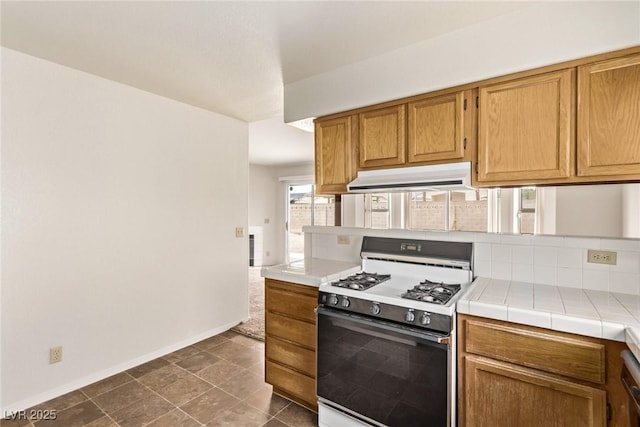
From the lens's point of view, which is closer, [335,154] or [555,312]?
[555,312]

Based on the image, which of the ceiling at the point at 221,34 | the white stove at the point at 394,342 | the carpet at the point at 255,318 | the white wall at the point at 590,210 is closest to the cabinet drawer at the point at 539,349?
the white stove at the point at 394,342

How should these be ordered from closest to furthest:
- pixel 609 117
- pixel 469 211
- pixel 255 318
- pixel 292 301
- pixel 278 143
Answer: pixel 609 117 < pixel 292 301 < pixel 255 318 < pixel 469 211 < pixel 278 143

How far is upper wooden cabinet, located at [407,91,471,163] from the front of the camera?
1.92 meters

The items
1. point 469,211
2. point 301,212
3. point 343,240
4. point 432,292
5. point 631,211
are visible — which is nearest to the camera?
point 432,292

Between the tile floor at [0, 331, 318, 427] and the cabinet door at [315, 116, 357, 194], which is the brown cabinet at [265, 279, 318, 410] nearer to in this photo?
the tile floor at [0, 331, 318, 427]

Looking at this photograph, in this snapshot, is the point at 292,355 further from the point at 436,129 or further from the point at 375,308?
the point at 436,129

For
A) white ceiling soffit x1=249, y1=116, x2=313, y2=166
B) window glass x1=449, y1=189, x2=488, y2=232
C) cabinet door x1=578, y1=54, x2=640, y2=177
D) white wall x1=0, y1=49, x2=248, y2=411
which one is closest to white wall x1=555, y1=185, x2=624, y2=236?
Answer: window glass x1=449, y1=189, x2=488, y2=232

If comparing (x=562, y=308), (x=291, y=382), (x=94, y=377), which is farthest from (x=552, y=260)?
(x=94, y=377)

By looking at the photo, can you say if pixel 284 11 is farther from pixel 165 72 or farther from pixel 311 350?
pixel 311 350

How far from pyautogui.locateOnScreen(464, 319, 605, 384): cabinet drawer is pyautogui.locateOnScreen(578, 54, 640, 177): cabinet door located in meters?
0.87

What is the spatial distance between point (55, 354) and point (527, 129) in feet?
11.4

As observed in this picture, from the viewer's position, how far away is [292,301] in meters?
2.13

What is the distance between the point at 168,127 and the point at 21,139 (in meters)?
1.09

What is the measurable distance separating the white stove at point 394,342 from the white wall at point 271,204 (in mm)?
5633
